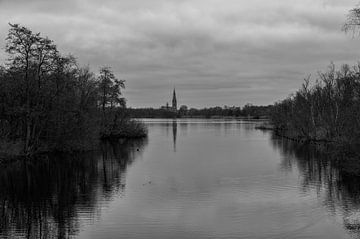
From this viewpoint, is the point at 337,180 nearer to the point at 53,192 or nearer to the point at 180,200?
the point at 180,200

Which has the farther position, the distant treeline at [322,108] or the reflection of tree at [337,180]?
the distant treeline at [322,108]

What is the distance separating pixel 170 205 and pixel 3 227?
7.37 meters

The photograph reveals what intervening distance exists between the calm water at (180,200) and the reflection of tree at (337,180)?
2.0 inches

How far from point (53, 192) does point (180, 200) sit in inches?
286

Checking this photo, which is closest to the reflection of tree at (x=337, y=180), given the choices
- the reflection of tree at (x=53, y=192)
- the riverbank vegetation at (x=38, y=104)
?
the reflection of tree at (x=53, y=192)

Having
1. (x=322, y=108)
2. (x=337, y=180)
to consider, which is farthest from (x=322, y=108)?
(x=337, y=180)

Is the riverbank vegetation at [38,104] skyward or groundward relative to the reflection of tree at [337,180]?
skyward

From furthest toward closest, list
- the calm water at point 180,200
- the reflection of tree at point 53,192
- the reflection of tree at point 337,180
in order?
the reflection of tree at point 337,180, the reflection of tree at point 53,192, the calm water at point 180,200

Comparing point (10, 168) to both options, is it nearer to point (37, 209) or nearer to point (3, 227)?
point (37, 209)

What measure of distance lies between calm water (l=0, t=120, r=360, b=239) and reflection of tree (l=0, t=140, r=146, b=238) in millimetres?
45

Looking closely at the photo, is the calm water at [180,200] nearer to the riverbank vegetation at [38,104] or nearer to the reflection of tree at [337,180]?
the reflection of tree at [337,180]

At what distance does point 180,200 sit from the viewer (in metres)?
22.3

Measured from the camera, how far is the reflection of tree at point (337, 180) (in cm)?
1969

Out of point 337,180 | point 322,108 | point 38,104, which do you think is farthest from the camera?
point 322,108
